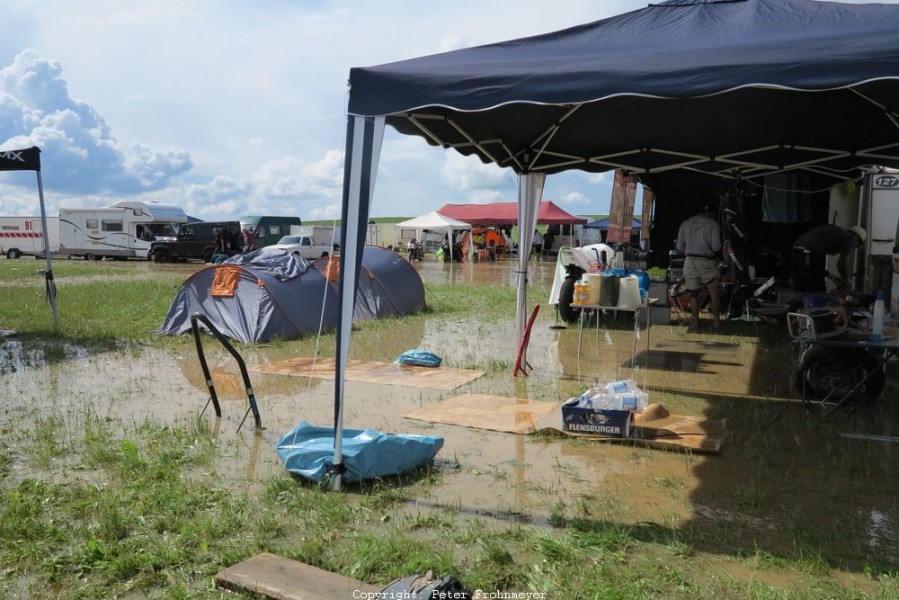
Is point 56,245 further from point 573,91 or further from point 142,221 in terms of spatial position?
point 573,91

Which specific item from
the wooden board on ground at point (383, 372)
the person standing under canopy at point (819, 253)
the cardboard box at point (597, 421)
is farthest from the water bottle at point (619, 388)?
the person standing under canopy at point (819, 253)

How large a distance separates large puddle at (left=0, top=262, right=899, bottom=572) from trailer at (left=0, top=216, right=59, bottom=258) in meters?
29.2

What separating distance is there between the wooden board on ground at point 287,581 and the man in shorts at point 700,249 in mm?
7717

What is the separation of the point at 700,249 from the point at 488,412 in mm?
4965

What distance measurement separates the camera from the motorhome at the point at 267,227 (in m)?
38.9

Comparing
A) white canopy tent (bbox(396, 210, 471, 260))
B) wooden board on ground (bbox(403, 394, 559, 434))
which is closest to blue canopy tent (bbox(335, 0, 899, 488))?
wooden board on ground (bbox(403, 394, 559, 434))

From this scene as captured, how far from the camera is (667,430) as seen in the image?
17.8 feet

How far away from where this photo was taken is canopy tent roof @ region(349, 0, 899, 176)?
12.7ft

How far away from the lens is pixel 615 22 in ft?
18.5

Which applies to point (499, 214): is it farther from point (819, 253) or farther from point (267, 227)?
point (819, 253)

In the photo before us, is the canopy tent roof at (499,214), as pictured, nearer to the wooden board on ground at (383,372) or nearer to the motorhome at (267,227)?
the motorhome at (267,227)

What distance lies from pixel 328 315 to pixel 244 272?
53.3 inches

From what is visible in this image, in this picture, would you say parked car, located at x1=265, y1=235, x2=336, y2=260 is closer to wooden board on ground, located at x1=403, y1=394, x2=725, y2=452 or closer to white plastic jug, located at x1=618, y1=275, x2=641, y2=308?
white plastic jug, located at x1=618, y1=275, x2=641, y2=308

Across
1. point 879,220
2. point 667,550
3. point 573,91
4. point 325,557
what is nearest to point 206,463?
point 325,557
